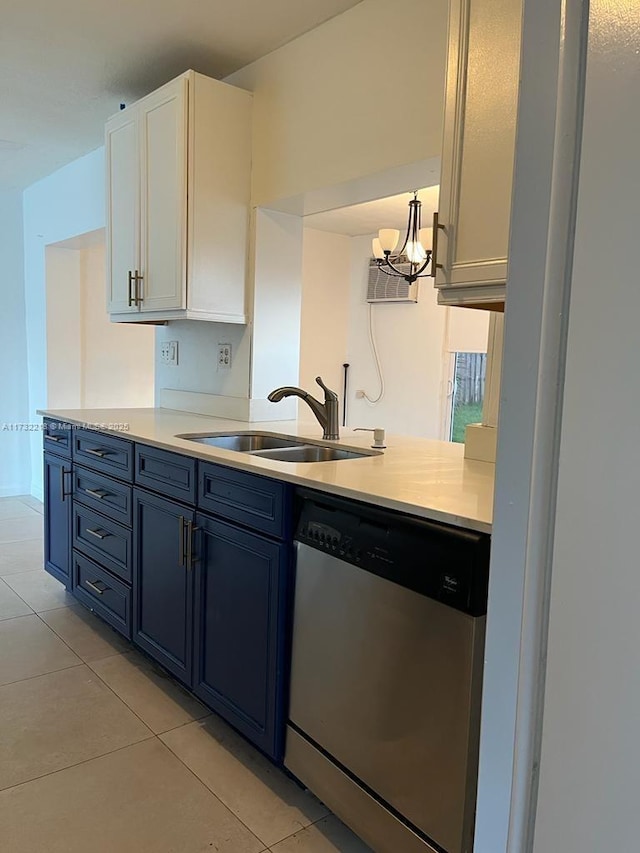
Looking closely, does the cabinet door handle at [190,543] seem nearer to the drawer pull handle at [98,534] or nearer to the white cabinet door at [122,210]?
the drawer pull handle at [98,534]

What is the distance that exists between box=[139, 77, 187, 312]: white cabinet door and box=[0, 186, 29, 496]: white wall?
2.76 m

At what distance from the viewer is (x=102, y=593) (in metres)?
2.79

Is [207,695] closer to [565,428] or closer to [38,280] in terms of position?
[565,428]

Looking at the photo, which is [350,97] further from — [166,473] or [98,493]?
[98,493]

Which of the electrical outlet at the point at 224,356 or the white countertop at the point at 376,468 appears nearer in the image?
the white countertop at the point at 376,468

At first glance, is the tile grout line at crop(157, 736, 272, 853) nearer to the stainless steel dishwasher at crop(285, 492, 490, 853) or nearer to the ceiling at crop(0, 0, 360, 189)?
the stainless steel dishwasher at crop(285, 492, 490, 853)

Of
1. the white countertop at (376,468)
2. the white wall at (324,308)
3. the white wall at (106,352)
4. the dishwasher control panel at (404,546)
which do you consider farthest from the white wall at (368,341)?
the dishwasher control panel at (404,546)

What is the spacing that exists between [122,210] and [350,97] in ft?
4.50

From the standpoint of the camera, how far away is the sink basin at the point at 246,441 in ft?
8.48

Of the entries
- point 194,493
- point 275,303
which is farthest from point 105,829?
point 275,303

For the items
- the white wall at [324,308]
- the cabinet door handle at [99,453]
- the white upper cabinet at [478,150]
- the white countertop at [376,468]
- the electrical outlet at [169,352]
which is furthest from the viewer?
the white wall at [324,308]

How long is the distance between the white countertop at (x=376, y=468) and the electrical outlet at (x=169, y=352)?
61cm

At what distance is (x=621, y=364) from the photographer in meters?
0.55

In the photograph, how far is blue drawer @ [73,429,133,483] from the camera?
2546mm
